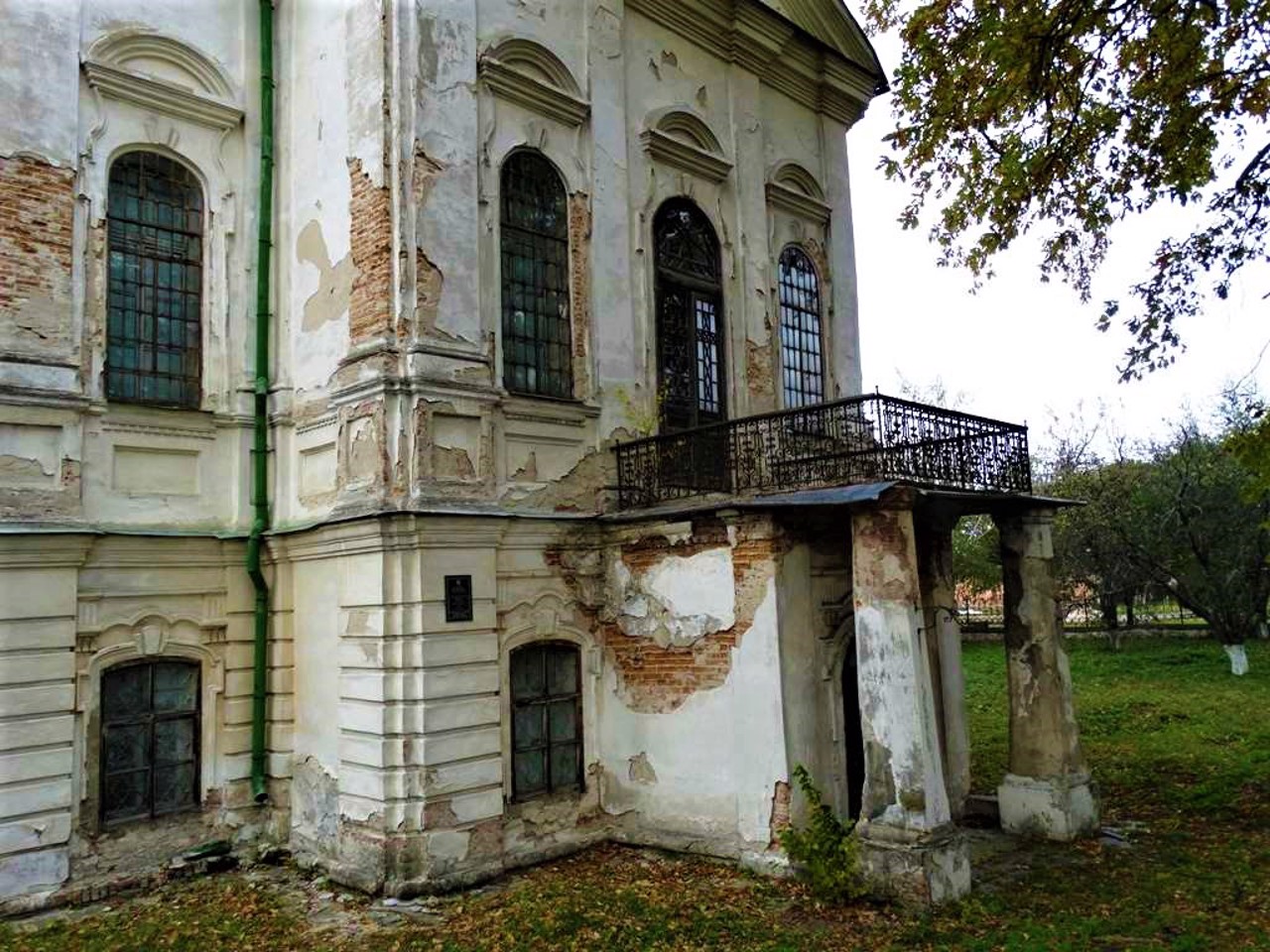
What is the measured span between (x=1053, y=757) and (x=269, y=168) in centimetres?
1053

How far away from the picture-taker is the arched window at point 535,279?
36.0 ft

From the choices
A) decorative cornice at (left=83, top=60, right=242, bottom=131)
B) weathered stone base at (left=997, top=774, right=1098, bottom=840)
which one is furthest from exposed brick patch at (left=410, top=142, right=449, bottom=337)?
weathered stone base at (left=997, top=774, right=1098, bottom=840)

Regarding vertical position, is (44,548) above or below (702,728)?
above

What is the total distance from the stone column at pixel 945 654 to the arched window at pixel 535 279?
445 centimetres

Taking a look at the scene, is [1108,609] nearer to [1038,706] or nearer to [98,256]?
[1038,706]

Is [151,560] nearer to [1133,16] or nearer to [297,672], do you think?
[297,672]

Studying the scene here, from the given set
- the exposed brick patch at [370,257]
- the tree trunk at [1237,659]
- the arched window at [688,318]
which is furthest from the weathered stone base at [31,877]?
the tree trunk at [1237,659]

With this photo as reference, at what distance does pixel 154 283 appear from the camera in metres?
10.5

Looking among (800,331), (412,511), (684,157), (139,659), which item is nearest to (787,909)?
(412,511)

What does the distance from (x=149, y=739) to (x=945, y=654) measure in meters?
8.46

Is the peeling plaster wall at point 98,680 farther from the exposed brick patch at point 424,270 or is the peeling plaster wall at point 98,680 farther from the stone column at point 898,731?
the stone column at point 898,731

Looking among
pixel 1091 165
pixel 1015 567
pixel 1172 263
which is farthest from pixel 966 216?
pixel 1015 567

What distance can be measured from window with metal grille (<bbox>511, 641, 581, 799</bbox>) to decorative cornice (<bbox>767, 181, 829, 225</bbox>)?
7.55 metres

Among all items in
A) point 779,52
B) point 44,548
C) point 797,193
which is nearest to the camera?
point 44,548
